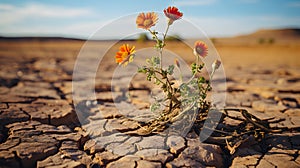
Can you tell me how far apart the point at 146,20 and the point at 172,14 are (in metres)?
0.19

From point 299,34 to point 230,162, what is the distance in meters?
49.1

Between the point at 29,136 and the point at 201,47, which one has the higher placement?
the point at 201,47

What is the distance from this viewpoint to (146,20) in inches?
76.5

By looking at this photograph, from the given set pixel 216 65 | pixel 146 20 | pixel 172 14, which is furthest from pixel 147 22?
pixel 216 65

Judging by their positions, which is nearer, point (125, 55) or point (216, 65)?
point (125, 55)

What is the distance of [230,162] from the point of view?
1.99 meters

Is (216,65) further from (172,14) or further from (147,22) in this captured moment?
(147,22)

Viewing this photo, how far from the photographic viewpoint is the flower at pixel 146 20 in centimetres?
193

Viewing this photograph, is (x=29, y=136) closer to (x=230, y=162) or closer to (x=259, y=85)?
(x=230, y=162)

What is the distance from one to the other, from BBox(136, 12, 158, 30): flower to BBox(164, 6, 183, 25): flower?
0.30ft

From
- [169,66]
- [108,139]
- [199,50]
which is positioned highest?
[199,50]

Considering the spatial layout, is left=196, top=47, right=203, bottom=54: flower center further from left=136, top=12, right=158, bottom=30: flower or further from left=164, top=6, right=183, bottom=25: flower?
left=136, top=12, right=158, bottom=30: flower

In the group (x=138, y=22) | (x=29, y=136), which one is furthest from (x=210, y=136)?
→ (x=29, y=136)

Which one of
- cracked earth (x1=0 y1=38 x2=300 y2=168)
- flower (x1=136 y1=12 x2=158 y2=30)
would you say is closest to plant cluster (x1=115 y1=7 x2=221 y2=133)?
flower (x1=136 y1=12 x2=158 y2=30)
